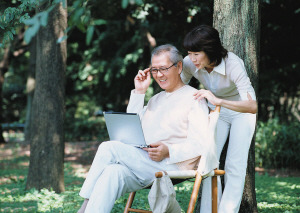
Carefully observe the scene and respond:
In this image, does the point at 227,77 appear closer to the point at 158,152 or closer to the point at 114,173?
the point at 158,152

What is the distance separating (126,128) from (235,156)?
3.26ft

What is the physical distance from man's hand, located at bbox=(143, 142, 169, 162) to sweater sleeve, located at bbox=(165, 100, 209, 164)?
0.14 feet

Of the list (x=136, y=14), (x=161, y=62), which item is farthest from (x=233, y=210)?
(x=136, y=14)

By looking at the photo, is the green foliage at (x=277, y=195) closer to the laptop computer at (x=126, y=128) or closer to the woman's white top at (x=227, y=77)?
the woman's white top at (x=227, y=77)

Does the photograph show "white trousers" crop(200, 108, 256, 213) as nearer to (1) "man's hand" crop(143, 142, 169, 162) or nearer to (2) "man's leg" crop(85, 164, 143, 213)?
(1) "man's hand" crop(143, 142, 169, 162)

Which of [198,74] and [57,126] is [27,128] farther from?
[198,74]

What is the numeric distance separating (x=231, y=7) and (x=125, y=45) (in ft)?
31.0

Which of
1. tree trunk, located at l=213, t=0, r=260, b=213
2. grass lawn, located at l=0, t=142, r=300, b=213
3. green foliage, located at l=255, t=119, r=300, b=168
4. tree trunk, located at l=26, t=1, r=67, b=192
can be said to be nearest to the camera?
tree trunk, located at l=213, t=0, r=260, b=213

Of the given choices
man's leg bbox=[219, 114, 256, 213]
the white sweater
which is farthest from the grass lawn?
the white sweater

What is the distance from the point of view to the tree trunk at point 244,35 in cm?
423

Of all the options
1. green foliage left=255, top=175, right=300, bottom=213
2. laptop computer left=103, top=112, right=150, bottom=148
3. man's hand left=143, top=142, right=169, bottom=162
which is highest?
laptop computer left=103, top=112, right=150, bottom=148

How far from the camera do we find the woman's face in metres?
3.68

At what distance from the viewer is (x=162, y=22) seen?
11.5 meters

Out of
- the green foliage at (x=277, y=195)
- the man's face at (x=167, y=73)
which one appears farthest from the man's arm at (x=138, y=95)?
the green foliage at (x=277, y=195)
